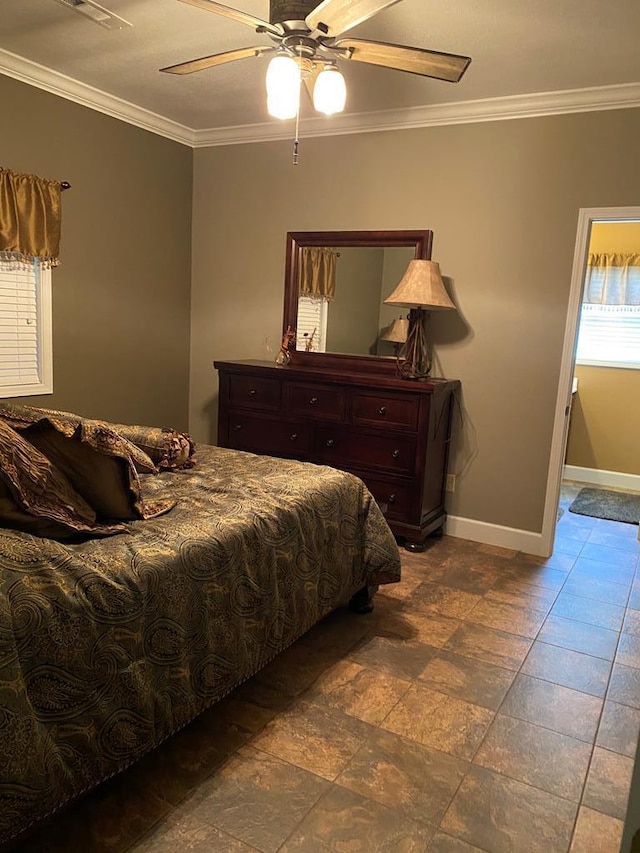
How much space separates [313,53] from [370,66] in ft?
3.59

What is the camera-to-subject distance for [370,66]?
3199 mm

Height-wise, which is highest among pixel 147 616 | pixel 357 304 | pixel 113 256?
pixel 113 256

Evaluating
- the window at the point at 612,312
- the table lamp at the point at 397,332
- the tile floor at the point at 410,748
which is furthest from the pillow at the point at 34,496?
the window at the point at 612,312

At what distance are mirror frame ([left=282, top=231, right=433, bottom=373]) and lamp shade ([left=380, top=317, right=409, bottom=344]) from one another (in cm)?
13

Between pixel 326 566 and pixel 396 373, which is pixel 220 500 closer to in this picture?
pixel 326 566

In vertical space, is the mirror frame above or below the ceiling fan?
below

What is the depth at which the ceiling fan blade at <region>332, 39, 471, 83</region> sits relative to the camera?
2.18 metres

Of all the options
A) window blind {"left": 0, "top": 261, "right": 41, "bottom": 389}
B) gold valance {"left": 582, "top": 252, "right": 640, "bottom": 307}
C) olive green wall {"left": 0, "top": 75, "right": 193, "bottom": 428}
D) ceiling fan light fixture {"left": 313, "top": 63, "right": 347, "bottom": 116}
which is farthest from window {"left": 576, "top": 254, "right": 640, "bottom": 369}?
window blind {"left": 0, "top": 261, "right": 41, "bottom": 389}

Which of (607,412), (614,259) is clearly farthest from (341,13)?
(607,412)

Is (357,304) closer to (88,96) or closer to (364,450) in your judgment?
(364,450)

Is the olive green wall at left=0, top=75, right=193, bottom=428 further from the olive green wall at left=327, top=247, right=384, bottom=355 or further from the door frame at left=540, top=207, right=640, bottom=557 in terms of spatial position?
the door frame at left=540, top=207, right=640, bottom=557

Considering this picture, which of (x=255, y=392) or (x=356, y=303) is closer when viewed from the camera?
(x=356, y=303)

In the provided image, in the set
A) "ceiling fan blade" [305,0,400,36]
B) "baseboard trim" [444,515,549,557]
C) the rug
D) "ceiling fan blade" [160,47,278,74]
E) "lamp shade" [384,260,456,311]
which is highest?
"ceiling fan blade" [160,47,278,74]

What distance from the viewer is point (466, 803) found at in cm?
183
